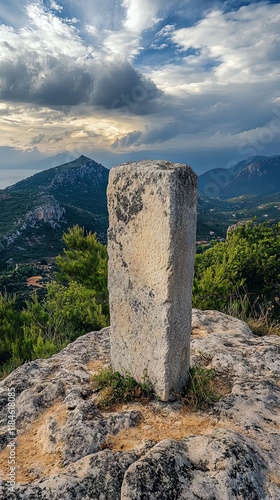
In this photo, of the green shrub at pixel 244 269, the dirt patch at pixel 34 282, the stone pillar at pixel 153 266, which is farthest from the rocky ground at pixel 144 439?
the dirt patch at pixel 34 282

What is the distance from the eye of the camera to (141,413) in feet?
13.3

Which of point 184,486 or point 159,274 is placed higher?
point 159,274

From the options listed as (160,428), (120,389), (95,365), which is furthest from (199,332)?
(160,428)

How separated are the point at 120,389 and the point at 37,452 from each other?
1.23 meters

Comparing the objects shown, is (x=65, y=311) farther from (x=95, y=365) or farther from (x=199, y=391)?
(x=199, y=391)

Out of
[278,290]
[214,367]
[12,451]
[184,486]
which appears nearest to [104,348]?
[214,367]

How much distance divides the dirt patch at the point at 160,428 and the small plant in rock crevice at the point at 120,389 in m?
0.21

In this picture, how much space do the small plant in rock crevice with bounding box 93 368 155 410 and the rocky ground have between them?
0.11 m

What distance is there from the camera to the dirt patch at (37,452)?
3.26 meters

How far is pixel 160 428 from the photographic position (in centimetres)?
380

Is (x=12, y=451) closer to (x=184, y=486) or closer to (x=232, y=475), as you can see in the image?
(x=184, y=486)

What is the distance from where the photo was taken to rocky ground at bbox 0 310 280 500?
291 centimetres

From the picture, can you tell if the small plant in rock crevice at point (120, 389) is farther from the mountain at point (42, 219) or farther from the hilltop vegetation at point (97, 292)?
the mountain at point (42, 219)

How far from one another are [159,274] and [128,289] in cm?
64
